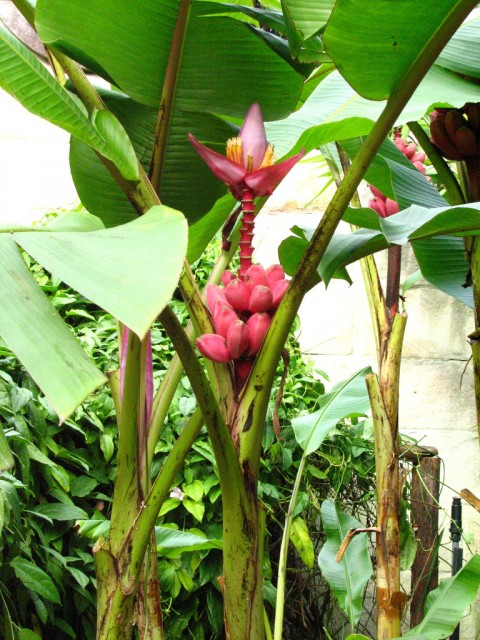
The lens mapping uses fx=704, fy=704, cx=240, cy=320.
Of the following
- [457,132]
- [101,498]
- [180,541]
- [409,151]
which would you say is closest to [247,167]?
[457,132]

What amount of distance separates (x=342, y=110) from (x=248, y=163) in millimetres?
277

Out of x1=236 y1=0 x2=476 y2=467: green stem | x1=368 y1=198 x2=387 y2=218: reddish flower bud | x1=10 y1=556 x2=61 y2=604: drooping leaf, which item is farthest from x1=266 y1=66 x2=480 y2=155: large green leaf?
x1=10 y1=556 x2=61 y2=604: drooping leaf

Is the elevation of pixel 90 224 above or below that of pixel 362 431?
above

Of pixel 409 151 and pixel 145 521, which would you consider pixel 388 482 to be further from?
pixel 409 151

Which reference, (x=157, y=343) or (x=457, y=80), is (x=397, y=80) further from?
(x=157, y=343)

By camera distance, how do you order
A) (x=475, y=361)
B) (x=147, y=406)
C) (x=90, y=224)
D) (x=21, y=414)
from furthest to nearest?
(x=21, y=414) → (x=475, y=361) → (x=147, y=406) → (x=90, y=224)

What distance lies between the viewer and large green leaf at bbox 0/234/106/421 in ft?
1.09

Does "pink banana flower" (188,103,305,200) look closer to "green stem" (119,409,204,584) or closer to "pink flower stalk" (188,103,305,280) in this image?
"pink flower stalk" (188,103,305,280)

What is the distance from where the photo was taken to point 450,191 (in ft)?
3.05

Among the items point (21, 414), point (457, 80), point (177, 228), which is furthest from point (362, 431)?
point (177, 228)

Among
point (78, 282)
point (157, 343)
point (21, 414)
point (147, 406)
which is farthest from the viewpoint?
point (157, 343)

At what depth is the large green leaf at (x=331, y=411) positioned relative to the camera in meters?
1.06

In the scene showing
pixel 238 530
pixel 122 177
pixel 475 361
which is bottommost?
pixel 238 530

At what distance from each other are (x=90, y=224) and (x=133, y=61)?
199 millimetres
